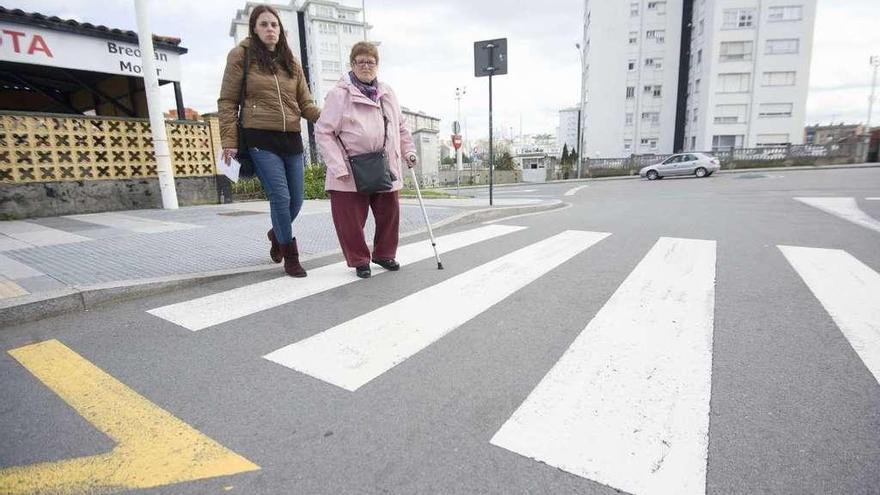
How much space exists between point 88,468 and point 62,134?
8197mm

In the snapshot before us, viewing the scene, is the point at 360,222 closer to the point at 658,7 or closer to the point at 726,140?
the point at 726,140

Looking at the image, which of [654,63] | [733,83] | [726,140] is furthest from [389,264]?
[654,63]

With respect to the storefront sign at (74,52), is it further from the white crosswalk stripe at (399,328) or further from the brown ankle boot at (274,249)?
the white crosswalk stripe at (399,328)

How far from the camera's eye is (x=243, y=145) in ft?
12.0

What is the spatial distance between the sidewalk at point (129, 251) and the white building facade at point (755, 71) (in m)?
42.3

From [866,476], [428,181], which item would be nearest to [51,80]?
[866,476]

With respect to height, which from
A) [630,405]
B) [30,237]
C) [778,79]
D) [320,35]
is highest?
[320,35]

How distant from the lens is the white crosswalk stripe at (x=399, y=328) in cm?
209

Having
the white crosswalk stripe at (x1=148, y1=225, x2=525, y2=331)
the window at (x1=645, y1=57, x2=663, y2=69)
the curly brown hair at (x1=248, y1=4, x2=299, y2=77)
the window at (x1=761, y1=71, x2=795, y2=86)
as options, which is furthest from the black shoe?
the window at (x1=645, y1=57, x2=663, y2=69)

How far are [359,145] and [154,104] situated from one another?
5.62 m

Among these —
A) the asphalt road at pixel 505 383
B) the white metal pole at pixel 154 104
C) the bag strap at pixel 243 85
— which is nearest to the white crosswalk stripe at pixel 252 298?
the asphalt road at pixel 505 383

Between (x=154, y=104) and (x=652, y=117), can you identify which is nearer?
(x=154, y=104)

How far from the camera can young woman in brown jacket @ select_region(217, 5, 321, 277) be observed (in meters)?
3.56

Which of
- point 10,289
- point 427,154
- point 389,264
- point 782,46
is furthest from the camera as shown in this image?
point 782,46
